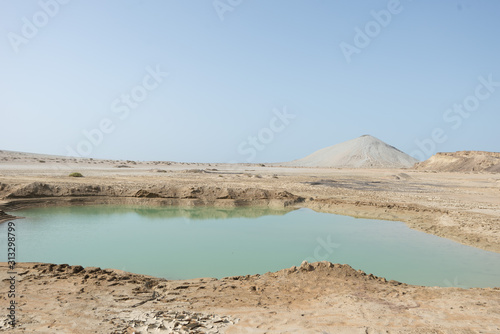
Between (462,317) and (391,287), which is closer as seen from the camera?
(462,317)

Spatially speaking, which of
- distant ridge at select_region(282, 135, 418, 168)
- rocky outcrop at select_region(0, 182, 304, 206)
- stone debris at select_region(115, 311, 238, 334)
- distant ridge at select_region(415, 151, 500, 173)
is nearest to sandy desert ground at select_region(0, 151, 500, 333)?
stone debris at select_region(115, 311, 238, 334)

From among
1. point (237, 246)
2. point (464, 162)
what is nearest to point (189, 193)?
point (237, 246)

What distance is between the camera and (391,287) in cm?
716

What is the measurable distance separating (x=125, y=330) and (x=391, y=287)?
17.3ft

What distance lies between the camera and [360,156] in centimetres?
10956

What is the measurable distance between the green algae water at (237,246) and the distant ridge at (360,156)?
91.2 metres

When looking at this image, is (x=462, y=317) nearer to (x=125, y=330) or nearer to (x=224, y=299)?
(x=224, y=299)

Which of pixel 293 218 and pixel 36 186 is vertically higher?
pixel 36 186

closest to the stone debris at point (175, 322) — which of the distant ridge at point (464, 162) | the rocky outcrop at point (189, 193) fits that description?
the rocky outcrop at point (189, 193)

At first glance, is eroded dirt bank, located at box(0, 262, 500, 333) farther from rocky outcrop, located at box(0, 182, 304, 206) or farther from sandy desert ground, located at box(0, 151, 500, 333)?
rocky outcrop, located at box(0, 182, 304, 206)

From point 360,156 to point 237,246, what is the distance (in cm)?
10445

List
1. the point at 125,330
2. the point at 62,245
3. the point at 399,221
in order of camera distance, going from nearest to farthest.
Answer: the point at 125,330, the point at 62,245, the point at 399,221

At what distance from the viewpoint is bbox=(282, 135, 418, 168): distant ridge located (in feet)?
343

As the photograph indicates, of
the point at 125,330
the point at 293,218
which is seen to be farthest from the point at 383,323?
the point at 293,218
